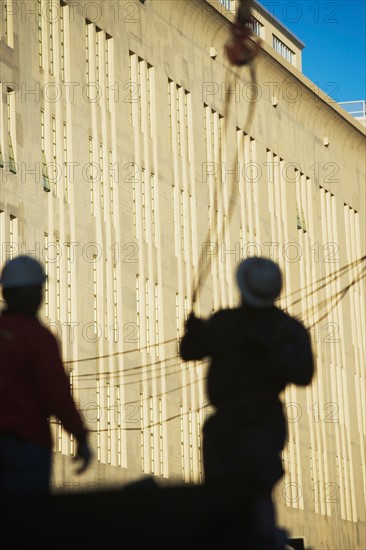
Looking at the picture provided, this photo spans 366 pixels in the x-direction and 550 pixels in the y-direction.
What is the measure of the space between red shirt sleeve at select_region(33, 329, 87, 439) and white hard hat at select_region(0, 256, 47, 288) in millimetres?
398

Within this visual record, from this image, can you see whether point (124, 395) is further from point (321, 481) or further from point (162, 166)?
point (321, 481)

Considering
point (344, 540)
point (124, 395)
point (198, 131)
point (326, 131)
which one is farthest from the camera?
point (326, 131)

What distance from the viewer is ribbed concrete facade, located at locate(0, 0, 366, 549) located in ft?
140

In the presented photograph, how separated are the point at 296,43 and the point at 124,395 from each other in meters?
32.4

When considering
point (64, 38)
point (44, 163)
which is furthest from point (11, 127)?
point (64, 38)

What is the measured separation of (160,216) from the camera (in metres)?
49.8

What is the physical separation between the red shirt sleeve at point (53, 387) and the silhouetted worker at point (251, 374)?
780mm

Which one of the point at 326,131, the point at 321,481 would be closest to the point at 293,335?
the point at 321,481

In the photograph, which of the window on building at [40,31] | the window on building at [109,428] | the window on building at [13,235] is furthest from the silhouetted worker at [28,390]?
the window on building at [109,428]

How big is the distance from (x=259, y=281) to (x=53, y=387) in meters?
1.35

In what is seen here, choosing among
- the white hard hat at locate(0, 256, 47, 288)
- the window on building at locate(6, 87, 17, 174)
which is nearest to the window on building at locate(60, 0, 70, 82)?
the window on building at locate(6, 87, 17, 174)

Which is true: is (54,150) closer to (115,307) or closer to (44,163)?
(44,163)

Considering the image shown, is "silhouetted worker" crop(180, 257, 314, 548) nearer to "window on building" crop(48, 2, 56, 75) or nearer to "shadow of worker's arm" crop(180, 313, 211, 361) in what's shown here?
"shadow of worker's arm" crop(180, 313, 211, 361)

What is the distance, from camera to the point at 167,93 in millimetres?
51781
